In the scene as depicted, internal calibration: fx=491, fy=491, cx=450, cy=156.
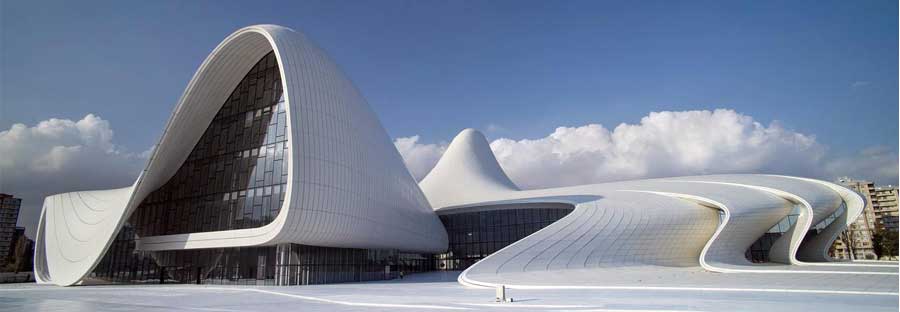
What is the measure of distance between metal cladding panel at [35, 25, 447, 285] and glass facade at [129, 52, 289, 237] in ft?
2.79

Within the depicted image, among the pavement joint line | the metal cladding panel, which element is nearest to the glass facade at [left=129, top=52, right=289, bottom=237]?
the metal cladding panel

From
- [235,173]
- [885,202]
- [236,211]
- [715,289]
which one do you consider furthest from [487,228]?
[885,202]

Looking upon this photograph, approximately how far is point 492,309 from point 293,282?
19016mm

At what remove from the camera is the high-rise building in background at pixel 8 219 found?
91.0 metres

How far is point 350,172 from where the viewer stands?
2956 centimetres

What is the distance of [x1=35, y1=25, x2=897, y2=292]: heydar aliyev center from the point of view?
88.9ft

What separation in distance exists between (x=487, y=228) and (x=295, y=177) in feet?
82.4

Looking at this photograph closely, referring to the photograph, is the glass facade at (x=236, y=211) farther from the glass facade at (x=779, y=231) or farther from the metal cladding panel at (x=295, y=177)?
the glass facade at (x=779, y=231)

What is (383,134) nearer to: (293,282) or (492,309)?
(293,282)

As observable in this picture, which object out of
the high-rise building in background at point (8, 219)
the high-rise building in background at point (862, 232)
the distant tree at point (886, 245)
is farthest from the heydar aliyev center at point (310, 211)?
the high-rise building in background at point (862, 232)

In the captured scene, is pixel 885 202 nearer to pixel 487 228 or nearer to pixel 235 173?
pixel 487 228

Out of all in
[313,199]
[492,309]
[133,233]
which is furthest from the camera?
[133,233]

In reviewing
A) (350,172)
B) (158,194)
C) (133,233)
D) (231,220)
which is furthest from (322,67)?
(133,233)

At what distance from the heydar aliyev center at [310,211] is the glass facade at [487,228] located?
680cm
